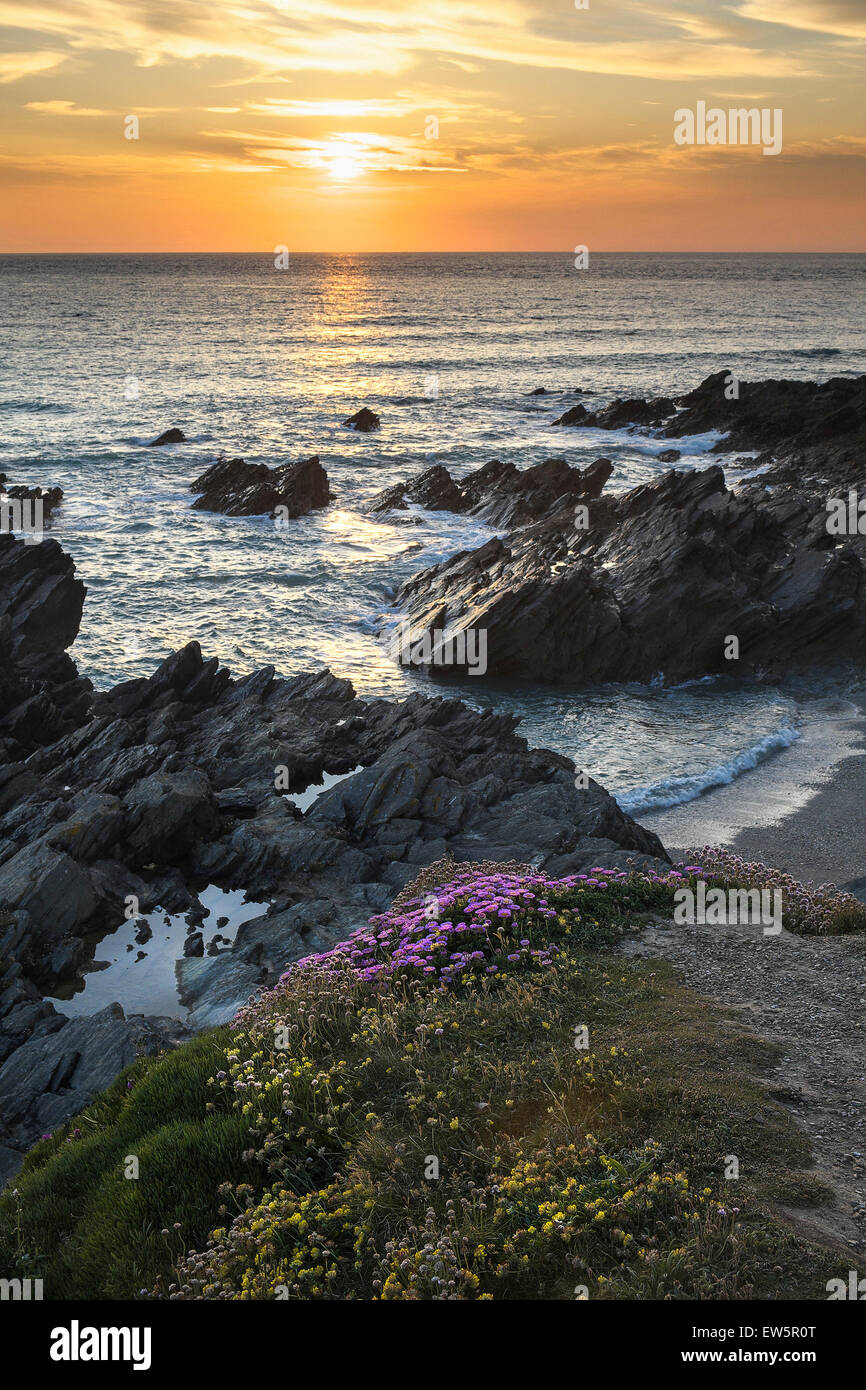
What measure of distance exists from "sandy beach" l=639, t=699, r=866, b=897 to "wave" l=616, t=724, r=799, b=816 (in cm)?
25

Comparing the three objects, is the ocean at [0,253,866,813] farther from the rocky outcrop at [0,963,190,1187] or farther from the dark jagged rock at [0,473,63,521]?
the rocky outcrop at [0,963,190,1187]

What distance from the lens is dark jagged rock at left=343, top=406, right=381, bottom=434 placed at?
78.3m

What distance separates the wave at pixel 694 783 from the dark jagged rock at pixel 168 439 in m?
53.8

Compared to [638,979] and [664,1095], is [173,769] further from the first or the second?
[664,1095]

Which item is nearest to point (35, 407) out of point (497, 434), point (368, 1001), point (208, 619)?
point (497, 434)

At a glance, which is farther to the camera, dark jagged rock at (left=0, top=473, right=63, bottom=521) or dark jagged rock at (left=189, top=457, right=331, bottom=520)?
dark jagged rock at (left=189, top=457, right=331, bottom=520)

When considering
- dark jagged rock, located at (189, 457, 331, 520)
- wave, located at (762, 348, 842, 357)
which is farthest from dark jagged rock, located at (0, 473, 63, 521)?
wave, located at (762, 348, 842, 357)

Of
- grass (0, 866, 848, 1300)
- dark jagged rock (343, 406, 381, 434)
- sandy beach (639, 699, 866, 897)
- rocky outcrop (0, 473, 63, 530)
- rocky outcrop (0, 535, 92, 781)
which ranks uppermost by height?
dark jagged rock (343, 406, 381, 434)

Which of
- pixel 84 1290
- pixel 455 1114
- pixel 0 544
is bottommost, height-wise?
pixel 84 1290

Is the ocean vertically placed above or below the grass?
above

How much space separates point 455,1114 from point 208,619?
3234 centimetres

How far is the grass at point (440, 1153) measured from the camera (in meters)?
6.97

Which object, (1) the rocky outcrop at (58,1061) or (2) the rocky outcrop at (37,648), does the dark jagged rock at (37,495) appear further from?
(1) the rocky outcrop at (58,1061)

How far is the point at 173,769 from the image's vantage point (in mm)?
20703
